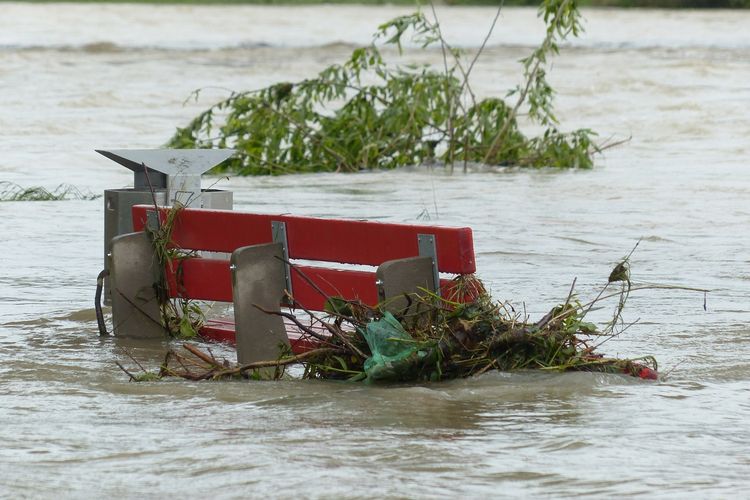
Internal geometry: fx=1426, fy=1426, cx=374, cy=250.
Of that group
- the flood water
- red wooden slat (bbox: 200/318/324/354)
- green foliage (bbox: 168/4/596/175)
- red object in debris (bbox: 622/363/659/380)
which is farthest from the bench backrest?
green foliage (bbox: 168/4/596/175)

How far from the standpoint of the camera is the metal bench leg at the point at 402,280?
20.2 feet

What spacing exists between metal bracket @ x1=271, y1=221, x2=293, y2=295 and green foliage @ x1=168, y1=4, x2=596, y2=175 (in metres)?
9.24

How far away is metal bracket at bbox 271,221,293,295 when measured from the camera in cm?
677

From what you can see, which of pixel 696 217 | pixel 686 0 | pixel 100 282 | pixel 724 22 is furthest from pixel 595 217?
pixel 686 0

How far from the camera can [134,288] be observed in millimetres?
7535

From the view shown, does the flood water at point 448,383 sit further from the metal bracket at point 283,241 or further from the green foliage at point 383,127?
the metal bracket at point 283,241

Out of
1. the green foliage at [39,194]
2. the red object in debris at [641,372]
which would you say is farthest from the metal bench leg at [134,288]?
the green foliage at [39,194]

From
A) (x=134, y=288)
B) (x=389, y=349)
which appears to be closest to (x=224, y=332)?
(x=134, y=288)

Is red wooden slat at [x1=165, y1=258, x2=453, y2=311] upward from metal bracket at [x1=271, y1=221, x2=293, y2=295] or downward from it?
downward

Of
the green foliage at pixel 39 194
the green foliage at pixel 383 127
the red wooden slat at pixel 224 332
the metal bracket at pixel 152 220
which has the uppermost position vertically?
the green foliage at pixel 383 127

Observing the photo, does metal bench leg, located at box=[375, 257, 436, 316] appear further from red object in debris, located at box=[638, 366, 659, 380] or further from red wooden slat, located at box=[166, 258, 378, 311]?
red object in debris, located at box=[638, 366, 659, 380]

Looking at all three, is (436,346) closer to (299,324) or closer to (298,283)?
(299,324)

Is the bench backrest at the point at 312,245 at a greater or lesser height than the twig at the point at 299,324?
greater

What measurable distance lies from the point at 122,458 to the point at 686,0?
183ft
